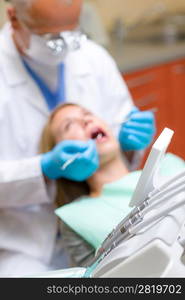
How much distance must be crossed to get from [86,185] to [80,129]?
19cm

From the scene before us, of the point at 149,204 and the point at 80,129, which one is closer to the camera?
the point at 149,204

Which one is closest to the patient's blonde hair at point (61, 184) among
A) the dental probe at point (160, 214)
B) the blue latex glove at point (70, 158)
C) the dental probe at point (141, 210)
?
the blue latex glove at point (70, 158)

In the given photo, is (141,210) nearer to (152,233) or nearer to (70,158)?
(152,233)

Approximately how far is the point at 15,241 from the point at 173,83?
1746mm

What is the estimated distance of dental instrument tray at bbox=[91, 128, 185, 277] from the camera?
698 mm

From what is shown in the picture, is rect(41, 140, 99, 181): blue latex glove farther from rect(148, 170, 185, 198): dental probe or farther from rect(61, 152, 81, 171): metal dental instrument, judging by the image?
rect(148, 170, 185, 198): dental probe

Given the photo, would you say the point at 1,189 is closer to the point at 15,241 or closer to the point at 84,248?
the point at 15,241

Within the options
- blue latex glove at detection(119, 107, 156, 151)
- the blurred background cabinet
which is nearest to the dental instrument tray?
blue latex glove at detection(119, 107, 156, 151)

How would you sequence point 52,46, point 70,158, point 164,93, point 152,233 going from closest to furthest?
point 152,233
point 70,158
point 52,46
point 164,93

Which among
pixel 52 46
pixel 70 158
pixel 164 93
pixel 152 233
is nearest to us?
pixel 152 233

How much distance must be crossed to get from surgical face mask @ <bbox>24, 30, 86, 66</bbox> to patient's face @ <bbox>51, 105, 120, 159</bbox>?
159 mm

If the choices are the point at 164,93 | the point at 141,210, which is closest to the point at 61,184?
the point at 141,210

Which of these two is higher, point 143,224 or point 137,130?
point 143,224

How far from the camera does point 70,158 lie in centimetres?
139
